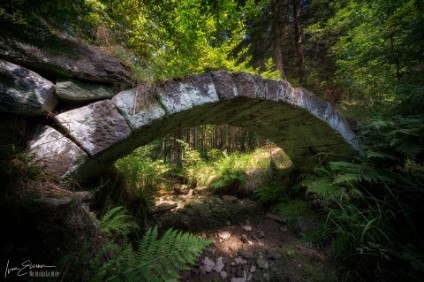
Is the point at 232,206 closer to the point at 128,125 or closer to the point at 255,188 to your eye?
the point at 255,188

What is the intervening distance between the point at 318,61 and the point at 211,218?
7593mm

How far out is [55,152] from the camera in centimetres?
179

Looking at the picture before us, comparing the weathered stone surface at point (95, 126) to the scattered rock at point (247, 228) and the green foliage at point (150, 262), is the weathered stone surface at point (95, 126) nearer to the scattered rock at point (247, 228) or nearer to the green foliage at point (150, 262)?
the green foliage at point (150, 262)

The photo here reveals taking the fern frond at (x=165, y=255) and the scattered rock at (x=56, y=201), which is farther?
the scattered rock at (x=56, y=201)

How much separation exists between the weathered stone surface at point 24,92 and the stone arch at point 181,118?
0.19 m

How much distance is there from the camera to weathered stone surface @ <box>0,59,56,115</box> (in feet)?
5.18

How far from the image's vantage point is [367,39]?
423 centimetres

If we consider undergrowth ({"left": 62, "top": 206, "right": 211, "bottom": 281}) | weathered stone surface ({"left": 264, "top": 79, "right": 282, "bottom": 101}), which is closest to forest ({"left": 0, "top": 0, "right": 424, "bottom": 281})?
undergrowth ({"left": 62, "top": 206, "right": 211, "bottom": 281})

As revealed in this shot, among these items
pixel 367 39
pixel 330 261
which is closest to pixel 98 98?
pixel 330 261

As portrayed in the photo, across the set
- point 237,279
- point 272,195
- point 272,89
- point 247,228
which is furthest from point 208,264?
point 272,89

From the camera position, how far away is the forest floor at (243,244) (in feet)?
8.29

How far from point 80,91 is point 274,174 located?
14.1ft
